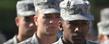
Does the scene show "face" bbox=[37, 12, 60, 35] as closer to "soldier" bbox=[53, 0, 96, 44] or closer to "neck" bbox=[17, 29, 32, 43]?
"soldier" bbox=[53, 0, 96, 44]

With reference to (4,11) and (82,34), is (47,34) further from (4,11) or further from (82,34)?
(4,11)

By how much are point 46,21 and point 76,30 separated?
1787 mm

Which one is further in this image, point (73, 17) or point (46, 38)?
point (46, 38)

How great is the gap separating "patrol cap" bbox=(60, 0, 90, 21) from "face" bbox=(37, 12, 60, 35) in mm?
1206

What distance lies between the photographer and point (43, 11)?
11375 millimetres

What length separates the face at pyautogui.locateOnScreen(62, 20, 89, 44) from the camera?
948cm

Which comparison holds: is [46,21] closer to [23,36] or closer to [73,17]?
[73,17]

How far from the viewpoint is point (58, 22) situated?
1031 centimetres

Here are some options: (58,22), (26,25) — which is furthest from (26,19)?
(58,22)

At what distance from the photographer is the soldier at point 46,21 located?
11148mm

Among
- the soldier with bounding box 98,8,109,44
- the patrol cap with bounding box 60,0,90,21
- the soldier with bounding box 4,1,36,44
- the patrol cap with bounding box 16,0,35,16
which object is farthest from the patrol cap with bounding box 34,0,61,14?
the patrol cap with bounding box 60,0,90,21

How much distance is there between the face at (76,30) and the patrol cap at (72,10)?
7 centimetres

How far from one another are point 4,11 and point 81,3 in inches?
528

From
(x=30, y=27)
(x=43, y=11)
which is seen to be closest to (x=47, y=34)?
(x=43, y=11)
